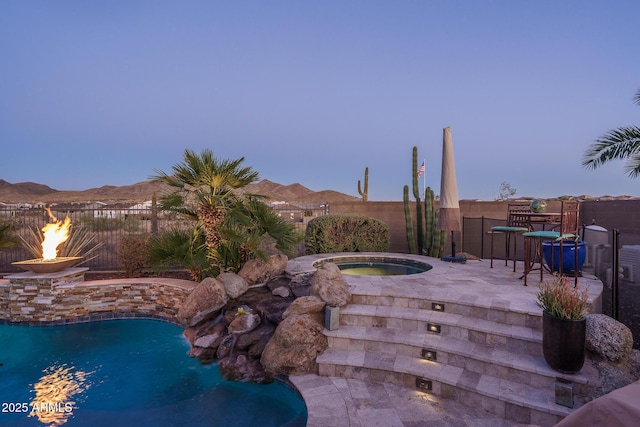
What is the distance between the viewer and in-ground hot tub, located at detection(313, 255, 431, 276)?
837 cm

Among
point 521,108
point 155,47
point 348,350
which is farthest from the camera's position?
point 521,108

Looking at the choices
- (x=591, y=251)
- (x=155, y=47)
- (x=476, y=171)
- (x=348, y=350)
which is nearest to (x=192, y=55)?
(x=155, y=47)

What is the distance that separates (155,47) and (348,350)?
16.8 metres

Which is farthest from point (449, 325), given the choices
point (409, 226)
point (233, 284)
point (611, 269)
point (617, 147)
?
point (617, 147)

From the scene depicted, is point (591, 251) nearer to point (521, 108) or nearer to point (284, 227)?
point (284, 227)

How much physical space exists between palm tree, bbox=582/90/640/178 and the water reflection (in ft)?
41.2

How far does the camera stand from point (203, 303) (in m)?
6.05

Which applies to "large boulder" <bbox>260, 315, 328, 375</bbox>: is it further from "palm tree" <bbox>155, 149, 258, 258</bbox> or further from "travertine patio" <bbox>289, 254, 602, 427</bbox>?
"palm tree" <bbox>155, 149, 258, 258</bbox>

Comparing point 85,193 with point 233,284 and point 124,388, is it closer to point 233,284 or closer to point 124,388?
point 233,284

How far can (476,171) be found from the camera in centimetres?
3209

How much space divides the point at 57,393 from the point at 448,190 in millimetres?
7910

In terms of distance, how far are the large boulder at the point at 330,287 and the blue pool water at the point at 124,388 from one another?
1.42 m

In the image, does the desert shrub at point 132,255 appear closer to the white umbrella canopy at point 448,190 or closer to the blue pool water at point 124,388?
the blue pool water at point 124,388

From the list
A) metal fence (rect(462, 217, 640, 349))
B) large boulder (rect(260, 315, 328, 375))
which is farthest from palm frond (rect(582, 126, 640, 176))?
large boulder (rect(260, 315, 328, 375))
